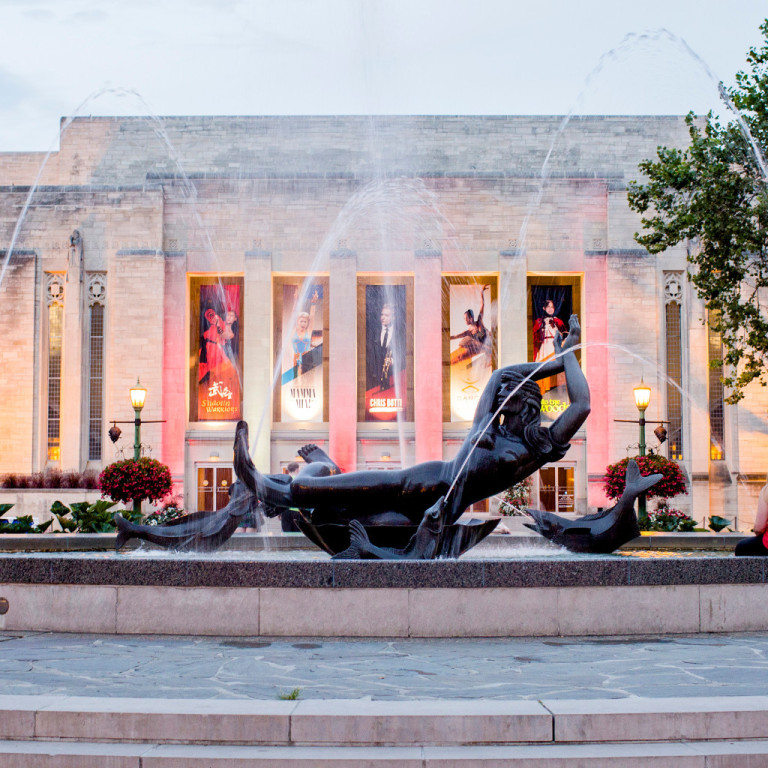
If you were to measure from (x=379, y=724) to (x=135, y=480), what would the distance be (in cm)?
2149

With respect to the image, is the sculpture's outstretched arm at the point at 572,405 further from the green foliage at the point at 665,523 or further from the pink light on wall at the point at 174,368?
the pink light on wall at the point at 174,368

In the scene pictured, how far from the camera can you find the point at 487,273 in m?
39.7

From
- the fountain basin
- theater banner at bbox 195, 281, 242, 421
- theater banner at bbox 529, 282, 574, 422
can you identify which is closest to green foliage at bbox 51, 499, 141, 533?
the fountain basin

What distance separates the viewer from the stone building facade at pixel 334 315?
38.8 meters

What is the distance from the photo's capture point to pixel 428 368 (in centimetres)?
3884

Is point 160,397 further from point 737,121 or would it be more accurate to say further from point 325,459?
point 325,459

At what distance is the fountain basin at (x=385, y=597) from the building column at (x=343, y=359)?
95.3 feet

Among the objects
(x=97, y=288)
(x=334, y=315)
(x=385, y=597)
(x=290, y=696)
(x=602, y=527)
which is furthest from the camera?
(x=97, y=288)

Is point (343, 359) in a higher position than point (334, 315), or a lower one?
lower

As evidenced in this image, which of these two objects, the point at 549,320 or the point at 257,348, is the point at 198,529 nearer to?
the point at 257,348

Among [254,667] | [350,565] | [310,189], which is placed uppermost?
[310,189]

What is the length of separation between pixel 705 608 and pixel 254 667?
14.2ft

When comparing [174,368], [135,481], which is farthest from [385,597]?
[174,368]


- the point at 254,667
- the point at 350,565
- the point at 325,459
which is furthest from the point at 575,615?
the point at 325,459
